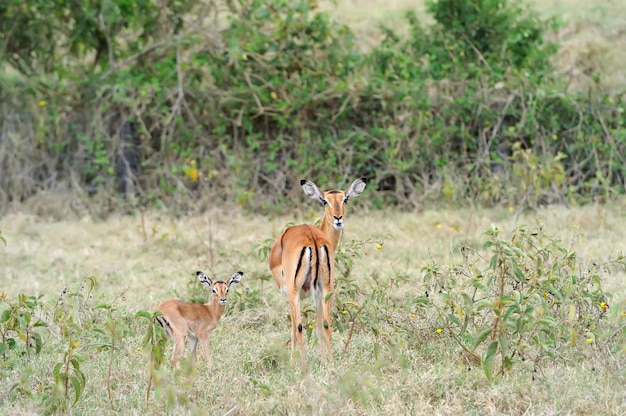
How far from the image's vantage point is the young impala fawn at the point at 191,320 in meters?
5.69

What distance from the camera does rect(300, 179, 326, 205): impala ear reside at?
624 cm

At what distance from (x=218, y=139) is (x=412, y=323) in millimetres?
6643

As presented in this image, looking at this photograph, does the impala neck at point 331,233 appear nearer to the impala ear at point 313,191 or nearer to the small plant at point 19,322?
the impala ear at point 313,191

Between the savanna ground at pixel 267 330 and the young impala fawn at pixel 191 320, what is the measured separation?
0.56ft

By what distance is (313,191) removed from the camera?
6.33 meters

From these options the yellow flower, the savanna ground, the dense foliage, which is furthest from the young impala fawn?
the yellow flower

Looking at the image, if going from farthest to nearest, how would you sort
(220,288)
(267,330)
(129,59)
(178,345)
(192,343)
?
(129,59) → (267,330) → (220,288) → (192,343) → (178,345)

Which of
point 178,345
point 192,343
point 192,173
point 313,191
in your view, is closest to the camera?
point 178,345

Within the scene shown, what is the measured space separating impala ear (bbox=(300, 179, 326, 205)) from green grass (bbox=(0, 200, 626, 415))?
2.22 feet

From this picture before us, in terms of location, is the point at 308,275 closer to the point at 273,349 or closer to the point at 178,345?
the point at 273,349

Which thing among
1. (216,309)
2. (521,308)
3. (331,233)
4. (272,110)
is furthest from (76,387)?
(272,110)

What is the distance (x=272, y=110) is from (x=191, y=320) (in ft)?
22.1

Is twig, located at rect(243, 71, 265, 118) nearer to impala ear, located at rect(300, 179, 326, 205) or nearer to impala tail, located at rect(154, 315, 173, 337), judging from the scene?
impala ear, located at rect(300, 179, 326, 205)

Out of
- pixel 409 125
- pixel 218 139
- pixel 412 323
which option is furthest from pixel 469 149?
pixel 412 323
